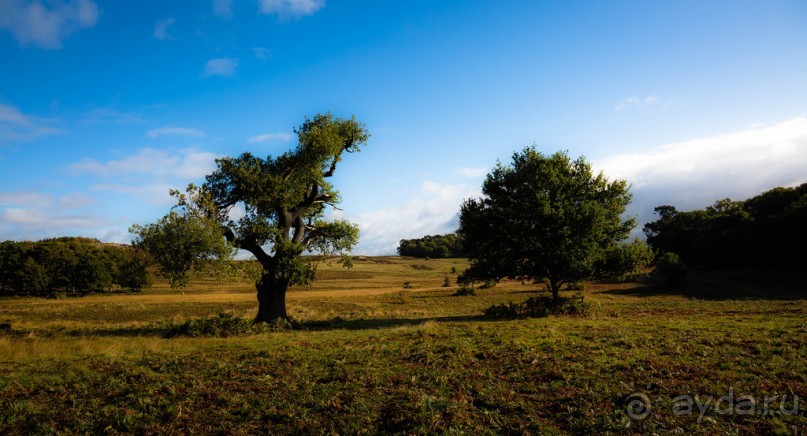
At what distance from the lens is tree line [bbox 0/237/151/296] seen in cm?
7854

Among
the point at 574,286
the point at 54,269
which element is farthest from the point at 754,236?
the point at 54,269

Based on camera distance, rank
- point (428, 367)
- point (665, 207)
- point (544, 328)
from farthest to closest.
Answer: point (665, 207), point (544, 328), point (428, 367)

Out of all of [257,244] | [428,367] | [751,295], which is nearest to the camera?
[428,367]

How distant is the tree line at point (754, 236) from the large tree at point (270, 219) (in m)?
82.4

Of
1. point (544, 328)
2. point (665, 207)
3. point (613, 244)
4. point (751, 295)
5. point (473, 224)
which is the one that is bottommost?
point (751, 295)

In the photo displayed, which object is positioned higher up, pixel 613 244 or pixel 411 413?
pixel 613 244

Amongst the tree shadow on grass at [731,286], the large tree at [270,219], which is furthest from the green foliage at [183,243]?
the tree shadow on grass at [731,286]

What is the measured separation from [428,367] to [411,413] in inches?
185

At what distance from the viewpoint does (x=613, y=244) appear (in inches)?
1283

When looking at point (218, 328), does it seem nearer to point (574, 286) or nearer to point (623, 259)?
point (574, 286)

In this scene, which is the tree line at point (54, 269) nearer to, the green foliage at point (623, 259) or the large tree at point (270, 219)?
the large tree at point (270, 219)

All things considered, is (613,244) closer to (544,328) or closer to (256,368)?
(544,328)

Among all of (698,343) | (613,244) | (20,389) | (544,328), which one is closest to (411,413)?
(20,389)

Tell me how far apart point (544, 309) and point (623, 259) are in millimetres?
7702
